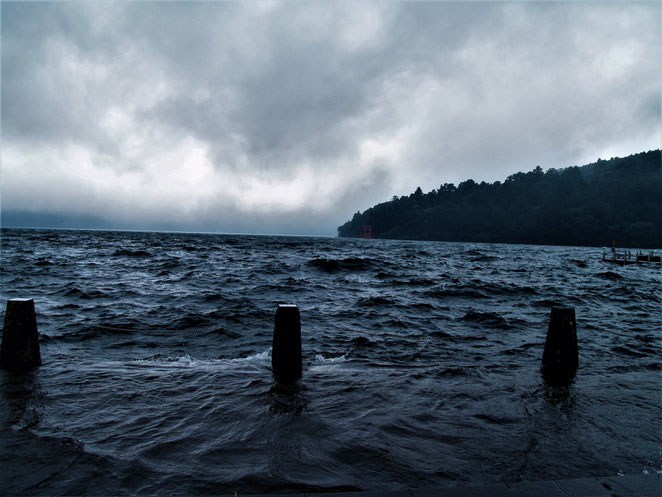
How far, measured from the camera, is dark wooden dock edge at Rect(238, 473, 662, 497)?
8.90 feet

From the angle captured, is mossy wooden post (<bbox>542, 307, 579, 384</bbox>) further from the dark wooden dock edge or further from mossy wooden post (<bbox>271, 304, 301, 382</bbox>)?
mossy wooden post (<bbox>271, 304, 301, 382</bbox>)

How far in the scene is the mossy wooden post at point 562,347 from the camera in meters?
6.40

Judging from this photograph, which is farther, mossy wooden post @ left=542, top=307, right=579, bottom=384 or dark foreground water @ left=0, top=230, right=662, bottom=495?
mossy wooden post @ left=542, top=307, right=579, bottom=384

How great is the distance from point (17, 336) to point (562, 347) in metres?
9.00

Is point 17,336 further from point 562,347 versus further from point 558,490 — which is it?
point 562,347

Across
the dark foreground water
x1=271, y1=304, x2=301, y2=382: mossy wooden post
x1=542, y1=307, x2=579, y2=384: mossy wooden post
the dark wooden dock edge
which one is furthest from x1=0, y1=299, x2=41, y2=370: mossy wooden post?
x1=542, y1=307, x2=579, y2=384: mossy wooden post

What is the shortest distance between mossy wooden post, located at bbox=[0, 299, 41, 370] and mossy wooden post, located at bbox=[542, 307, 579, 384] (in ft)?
28.1

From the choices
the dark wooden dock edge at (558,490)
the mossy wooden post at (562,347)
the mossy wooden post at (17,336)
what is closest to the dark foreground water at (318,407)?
the mossy wooden post at (562,347)

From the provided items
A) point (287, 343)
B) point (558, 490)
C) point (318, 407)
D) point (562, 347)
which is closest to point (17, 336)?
point (287, 343)

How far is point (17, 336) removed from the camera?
238 inches

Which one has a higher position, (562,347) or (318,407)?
(562,347)

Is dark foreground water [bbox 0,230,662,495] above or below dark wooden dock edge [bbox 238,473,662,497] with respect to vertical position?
below

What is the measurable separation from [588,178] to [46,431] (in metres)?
241

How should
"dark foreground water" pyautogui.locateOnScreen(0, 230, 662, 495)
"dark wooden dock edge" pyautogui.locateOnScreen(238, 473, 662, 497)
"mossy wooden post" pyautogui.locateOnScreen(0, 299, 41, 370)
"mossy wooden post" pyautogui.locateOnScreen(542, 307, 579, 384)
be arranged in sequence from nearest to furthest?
"dark wooden dock edge" pyautogui.locateOnScreen(238, 473, 662, 497) → "dark foreground water" pyautogui.locateOnScreen(0, 230, 662, 495) → "mossy wooden post" pyautogui.locateOnScreen(0, 299, 41, 370) → "mossy wooden post" pyautogui.locateOnScreen(542, 307, 579, 384)
